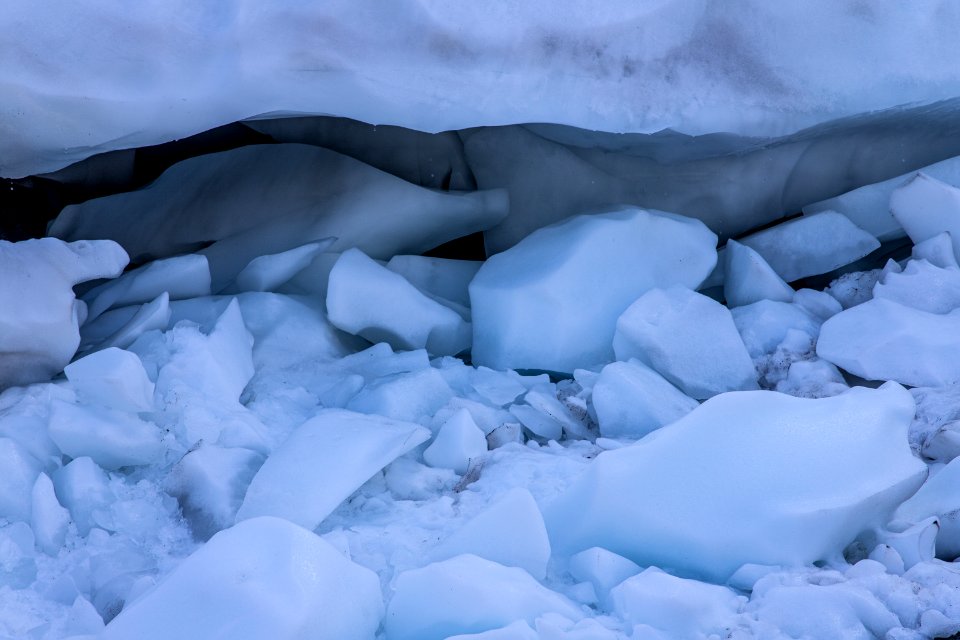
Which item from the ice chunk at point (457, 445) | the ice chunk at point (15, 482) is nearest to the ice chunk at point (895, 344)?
the ice chunk at point (457, 445)

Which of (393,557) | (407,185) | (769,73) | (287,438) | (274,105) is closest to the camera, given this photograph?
(393,557)

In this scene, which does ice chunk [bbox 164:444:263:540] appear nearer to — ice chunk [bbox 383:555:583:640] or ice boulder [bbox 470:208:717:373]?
ice chunk [bbox 383:555:583:640]

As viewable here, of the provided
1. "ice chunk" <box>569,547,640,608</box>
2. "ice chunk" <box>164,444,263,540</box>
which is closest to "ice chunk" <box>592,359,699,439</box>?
"ice chunk" <box>569,547,640,608</box>

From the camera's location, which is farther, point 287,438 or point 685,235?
point 685,235

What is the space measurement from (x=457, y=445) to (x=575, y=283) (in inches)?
12.2

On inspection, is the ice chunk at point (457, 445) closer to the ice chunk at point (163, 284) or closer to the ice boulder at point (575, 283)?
the ice boulder at point (575, 283)

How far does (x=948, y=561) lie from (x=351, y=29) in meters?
0.77

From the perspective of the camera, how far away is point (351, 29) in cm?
110

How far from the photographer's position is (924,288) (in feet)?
4.05

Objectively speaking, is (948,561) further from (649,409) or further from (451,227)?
(451,227)

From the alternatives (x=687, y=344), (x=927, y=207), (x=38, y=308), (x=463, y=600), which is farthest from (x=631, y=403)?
(x=38, y=308)

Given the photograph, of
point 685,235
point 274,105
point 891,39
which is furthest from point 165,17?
point 891,39

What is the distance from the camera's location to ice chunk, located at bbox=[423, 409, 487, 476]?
103 centimetres

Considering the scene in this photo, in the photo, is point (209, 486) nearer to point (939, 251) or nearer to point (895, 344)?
point (895, 344)
